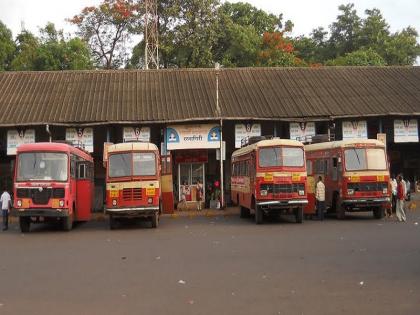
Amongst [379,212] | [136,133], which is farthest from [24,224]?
[379,212]

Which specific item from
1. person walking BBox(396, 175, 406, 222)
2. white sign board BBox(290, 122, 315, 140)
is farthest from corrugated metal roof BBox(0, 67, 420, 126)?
person walking BBox(396, 175, 406, 222)

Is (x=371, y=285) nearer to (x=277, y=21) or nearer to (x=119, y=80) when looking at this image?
(x=119, y=80)

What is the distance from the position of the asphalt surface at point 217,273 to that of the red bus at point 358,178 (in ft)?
13.2

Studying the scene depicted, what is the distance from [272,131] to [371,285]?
74.6 feet

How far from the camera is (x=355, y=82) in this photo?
34406 millimetres

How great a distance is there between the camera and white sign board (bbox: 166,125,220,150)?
2944 cm

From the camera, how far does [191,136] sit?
29625 millimetres

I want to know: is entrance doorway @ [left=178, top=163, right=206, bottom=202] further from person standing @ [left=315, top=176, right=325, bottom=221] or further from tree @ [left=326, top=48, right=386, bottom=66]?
tree @ [left=326, top=48, right=386, bottom=66]

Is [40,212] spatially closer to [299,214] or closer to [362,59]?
[299,214]

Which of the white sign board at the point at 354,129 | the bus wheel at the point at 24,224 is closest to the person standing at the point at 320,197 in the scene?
the white sign board at the point at 354,129

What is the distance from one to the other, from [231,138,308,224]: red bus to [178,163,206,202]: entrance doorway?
11.1m

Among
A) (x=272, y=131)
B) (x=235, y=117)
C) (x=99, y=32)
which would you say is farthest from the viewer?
(x=99, y=32)

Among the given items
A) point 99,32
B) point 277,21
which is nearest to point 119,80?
point 99,32

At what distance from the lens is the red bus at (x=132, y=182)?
19.8 metres
